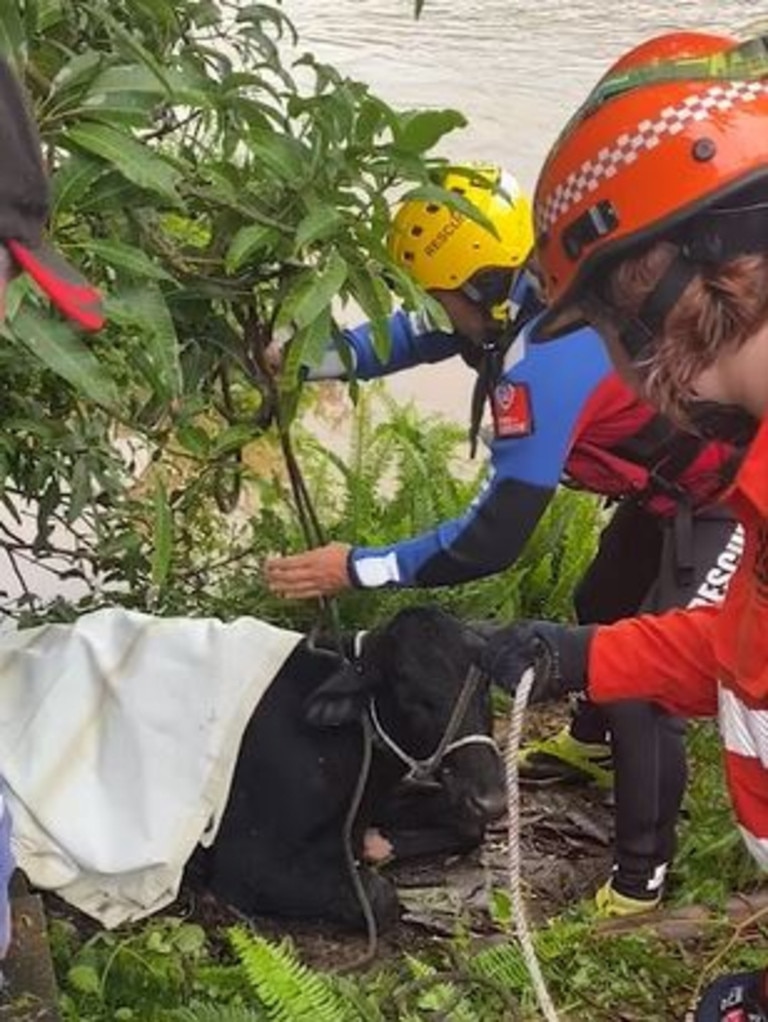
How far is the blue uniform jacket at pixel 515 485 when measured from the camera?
3.81 meters

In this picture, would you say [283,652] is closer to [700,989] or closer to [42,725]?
[42,725]

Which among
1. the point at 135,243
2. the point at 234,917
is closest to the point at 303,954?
the point at 234,917

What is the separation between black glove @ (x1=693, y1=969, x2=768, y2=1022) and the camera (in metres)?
2.65

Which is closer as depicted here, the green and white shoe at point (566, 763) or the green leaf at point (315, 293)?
the green leaf at point (315, 293)

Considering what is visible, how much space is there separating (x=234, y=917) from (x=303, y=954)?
174 mm

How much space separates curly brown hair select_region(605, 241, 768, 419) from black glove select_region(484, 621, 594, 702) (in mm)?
640

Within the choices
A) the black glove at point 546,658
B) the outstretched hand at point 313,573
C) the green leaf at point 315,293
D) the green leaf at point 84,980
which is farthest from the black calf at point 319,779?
the green leaf at point 315,293

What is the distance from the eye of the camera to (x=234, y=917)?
13.2 feet

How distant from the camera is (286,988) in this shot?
129 inches

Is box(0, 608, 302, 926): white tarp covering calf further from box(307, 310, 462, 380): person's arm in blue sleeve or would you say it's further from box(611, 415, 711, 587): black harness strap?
box(611, 415, 711, 587): black harness strap

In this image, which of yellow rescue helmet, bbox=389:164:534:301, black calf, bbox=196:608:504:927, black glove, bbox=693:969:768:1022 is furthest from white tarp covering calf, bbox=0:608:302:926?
black glove, bbox=693:969:768:1022

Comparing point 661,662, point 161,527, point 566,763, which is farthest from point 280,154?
point 566,763

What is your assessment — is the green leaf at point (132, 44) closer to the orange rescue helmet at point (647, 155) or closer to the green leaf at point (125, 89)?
the green leaf at point (125, 89)

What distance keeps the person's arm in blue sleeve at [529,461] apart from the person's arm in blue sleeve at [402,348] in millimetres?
525
